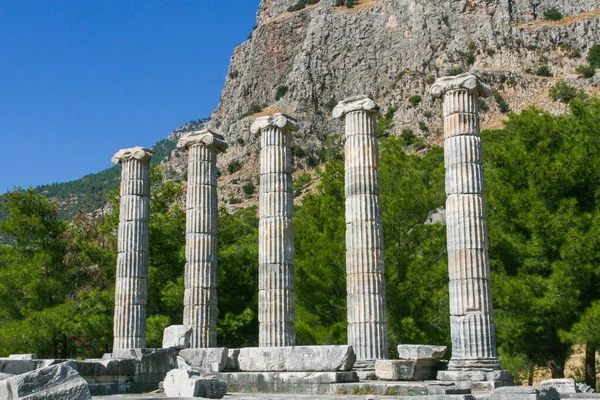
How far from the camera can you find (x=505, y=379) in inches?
688

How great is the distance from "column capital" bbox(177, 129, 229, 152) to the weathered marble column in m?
1.85

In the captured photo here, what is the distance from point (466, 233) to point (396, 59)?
86059mm

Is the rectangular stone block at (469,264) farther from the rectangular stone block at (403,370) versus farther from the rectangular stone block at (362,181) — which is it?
the rectangular stone block at (362,181)

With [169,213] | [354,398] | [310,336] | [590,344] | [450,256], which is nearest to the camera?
[354,398]

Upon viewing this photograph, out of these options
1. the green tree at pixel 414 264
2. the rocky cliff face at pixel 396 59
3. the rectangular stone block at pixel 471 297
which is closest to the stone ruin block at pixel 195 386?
the rectangular stone block at pixel 471 297

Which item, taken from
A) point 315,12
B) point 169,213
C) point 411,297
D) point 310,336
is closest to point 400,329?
point 411,297

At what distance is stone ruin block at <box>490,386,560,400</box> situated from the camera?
11166mm

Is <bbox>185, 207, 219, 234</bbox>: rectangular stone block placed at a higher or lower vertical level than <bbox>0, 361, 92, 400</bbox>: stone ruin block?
higher

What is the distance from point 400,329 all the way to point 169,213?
14.6m

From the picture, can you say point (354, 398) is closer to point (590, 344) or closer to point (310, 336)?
point (590, 344)

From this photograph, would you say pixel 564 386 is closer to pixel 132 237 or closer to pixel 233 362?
pixel 233 362

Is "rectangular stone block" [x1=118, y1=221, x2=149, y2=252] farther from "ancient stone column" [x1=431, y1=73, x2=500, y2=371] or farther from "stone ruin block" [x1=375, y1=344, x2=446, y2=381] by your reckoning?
"ancient stone column" [x1=431, y1=73, x2=500, y2=371]

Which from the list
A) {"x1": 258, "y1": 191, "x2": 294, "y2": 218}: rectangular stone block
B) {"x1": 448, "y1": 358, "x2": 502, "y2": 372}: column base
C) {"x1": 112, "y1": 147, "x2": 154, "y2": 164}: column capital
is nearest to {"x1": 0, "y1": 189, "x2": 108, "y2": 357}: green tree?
{"x1": 112, "y1": 147, "x2": 154, "y2": 164}: column capital

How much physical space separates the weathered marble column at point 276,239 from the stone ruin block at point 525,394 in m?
10.7
